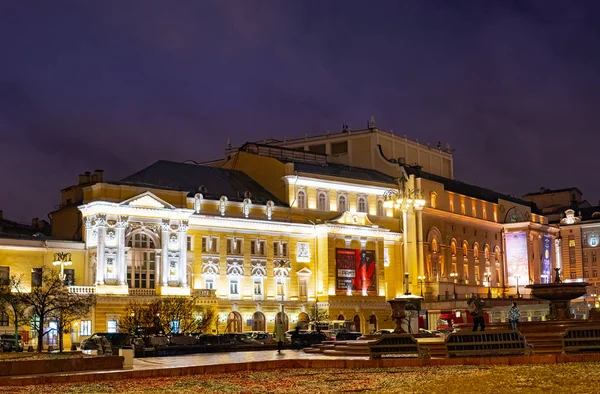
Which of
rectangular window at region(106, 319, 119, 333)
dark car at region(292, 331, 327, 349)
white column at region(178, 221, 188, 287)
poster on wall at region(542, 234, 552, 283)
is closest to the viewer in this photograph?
dark car at region(292, 331, 327, 349)

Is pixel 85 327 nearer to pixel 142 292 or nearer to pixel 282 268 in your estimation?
pixel 142 292

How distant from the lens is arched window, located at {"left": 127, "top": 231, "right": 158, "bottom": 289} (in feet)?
224

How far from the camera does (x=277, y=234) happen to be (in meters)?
78.2

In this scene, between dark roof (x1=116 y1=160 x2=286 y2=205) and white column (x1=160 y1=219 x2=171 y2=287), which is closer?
white column (x1=160 y1=219 x2=171 y2=287)

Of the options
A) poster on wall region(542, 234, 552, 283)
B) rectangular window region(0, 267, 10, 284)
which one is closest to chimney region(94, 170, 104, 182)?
rectangular window region(0, 267, 10, 284)

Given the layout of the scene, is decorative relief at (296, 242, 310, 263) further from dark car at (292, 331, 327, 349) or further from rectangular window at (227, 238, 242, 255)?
dark car at (292, 331, 327, 349)

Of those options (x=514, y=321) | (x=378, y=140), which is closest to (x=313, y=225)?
(x=378, y=140)

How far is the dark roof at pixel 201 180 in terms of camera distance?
2918 inches

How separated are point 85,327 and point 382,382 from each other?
156 feet

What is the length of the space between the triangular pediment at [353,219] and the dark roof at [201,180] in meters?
5.49

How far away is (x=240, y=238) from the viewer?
75875mm

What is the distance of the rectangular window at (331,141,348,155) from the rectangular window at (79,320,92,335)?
39416 mm

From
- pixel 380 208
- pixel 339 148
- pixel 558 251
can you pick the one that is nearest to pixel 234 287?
pixel 380 208

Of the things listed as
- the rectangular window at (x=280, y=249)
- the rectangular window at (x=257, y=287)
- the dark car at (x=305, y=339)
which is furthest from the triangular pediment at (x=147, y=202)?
the dark car at (x=305, y=339)
